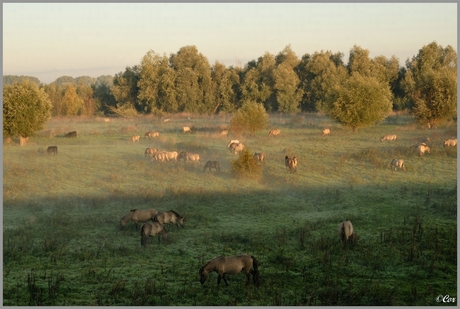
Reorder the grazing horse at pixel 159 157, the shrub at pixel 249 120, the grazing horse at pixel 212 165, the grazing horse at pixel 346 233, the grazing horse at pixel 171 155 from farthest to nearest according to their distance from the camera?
the shrub at pixel 249 120, the grazing horse at pixel 171 155, the grazing horse at pixel 159 157, the grazing horse at pixel 212 165, the grazing horse at pixel 346 233

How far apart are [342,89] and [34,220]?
28.6 meters

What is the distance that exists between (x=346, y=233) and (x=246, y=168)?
991cm

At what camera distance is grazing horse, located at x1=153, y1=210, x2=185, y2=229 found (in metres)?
15.6

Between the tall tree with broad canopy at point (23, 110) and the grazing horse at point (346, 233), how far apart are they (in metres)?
27.0

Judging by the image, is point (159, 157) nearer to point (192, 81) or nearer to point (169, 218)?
point (169, 218)

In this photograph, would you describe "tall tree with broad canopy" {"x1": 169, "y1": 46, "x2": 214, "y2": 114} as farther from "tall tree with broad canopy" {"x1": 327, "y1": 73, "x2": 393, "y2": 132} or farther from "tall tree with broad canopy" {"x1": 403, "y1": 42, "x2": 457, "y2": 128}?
"tall tree with broad canopy" {"x1": 403, "y1": 42, "x2": 457, "y2": 128}

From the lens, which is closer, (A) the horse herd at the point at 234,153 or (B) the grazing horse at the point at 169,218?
(B) the grazing horse at the point at 169,218

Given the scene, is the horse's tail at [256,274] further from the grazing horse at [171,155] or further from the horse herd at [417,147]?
the grazing horse at [171,155]

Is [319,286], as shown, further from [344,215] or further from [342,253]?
[344,215]

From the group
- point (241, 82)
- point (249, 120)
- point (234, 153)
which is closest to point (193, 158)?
point (234, 153)

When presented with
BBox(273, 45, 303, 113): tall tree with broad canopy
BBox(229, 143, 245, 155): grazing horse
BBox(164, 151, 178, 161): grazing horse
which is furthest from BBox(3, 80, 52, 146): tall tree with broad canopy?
BBox(273, 45, 303, 113): tall tree with broad canopy

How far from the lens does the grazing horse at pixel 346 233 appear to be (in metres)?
14.0

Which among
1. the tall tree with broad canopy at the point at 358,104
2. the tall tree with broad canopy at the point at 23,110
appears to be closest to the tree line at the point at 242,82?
the tall tree with broad canopy at the point at 358,104

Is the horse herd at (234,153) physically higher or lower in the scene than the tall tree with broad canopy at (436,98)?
lower
